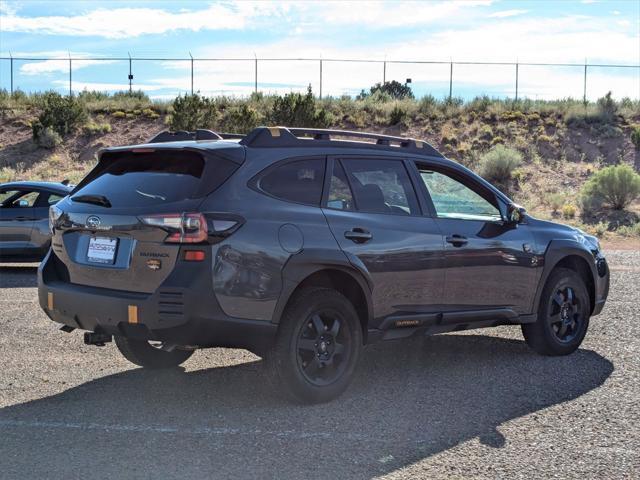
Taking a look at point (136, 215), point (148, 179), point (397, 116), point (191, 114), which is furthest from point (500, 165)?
point (136, 215)

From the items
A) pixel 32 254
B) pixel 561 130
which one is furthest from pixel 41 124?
pixel 32 254

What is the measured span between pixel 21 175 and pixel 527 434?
35332mm

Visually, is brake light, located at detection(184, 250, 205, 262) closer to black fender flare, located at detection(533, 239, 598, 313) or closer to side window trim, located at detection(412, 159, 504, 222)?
side window trim, located at detection(412, 159, 504, 222)

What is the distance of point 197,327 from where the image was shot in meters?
5.99

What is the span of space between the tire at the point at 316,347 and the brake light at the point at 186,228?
86 centimetres

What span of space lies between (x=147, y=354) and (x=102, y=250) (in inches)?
59.3

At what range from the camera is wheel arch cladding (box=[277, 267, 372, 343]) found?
6602 millimetres

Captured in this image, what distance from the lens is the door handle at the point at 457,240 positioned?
7453 mm

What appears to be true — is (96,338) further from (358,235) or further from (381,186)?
(381,186)

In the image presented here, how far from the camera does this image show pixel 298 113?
130 ft

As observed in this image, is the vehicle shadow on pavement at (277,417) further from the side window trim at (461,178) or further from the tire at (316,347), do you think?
the side window trim at (461,178)

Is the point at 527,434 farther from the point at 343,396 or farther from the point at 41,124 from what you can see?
the point at 41,124

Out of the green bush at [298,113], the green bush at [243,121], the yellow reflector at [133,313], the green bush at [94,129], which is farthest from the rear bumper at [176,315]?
the green bush at [94,129]

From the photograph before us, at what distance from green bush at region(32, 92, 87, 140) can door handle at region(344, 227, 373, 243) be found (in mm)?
37390
